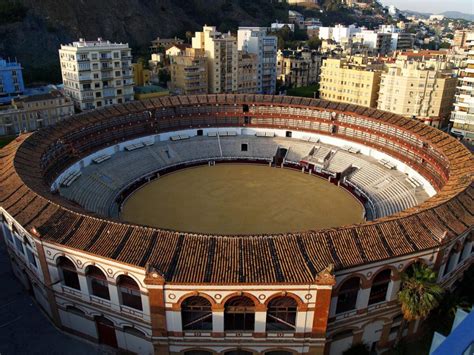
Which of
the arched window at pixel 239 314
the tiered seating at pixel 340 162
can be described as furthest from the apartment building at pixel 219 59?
the arched window at pixel 239 314

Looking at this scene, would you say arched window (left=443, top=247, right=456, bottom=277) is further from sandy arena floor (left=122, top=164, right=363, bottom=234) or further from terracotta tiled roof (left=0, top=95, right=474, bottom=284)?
sandy arena floor (left=122, top=164, right=363, bottom=234)

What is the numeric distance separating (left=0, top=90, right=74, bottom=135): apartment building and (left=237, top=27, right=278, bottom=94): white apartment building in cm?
5414

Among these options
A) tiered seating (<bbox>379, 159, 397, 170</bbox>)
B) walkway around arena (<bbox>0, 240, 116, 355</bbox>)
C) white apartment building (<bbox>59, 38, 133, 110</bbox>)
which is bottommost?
walkway around arena (<bbox>0, 240, 116, 355</bbox>)

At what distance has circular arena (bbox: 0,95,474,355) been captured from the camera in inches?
→ 976

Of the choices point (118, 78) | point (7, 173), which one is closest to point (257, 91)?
point (118, 78)

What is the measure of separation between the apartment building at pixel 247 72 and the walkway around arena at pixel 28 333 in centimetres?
8136

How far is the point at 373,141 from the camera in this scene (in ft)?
202

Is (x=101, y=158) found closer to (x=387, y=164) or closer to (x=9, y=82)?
(x=387, y=164)

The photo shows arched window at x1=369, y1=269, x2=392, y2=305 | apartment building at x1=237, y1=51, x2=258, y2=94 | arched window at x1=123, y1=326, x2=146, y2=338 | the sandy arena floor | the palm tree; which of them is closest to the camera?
the palm tree

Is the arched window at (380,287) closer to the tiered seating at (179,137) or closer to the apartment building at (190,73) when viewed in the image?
the tiered seating at (179,137)

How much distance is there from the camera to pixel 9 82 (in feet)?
287

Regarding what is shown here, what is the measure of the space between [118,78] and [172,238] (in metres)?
67.4

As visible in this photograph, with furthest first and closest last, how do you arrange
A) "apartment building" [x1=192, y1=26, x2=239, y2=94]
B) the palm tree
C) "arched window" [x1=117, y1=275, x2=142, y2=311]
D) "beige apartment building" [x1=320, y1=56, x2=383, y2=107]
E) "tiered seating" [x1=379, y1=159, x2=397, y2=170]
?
"apartment building" [x1=192, y1=26, x2=239, y2=94] → "beige apartment building" [x1=320, y1=56, x2=383, y2=107] → "tiered seating" [x1=379, y1=159, x2=397, y2=170] → "arched window" [x1=117, y1=275, x2=142, y2=311] → the palm tree

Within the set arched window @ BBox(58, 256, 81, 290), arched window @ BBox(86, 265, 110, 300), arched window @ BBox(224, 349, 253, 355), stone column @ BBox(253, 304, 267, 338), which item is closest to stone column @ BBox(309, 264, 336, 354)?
stone column @ BBox(253, 304, 267, 338)
